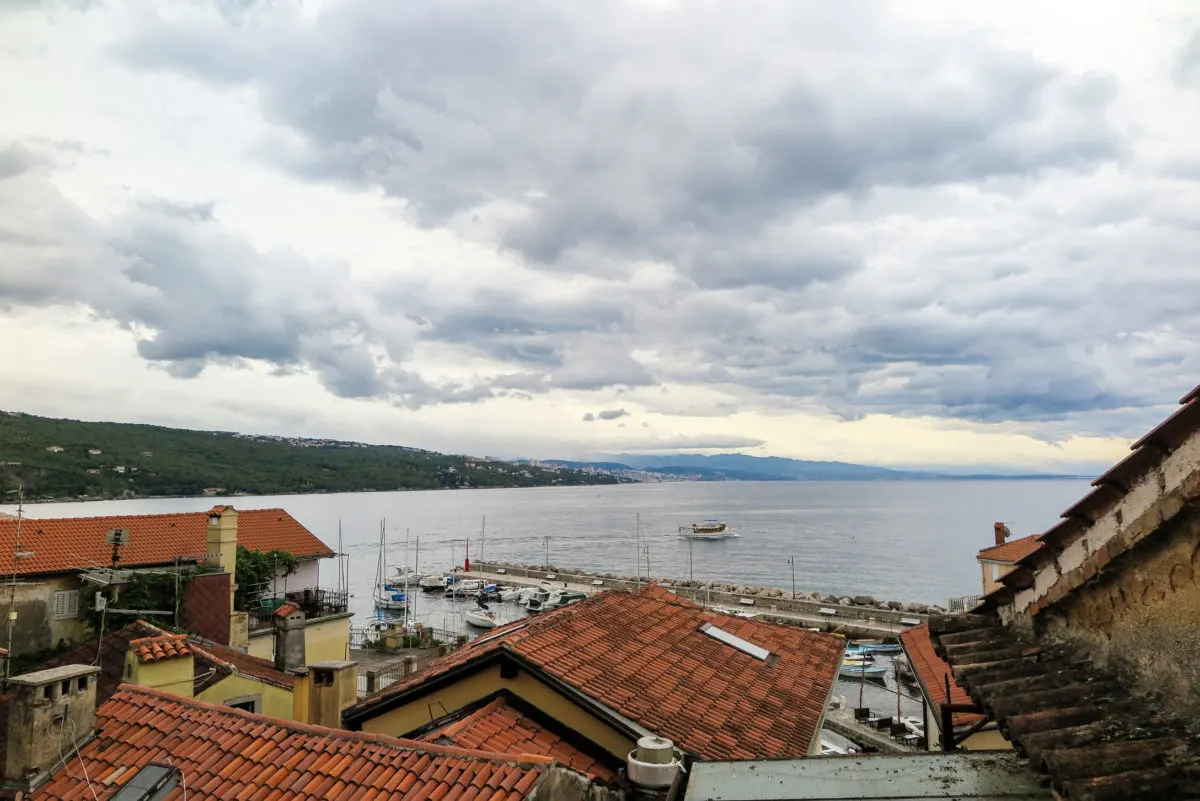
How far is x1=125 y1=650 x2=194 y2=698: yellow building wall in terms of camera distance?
430 inches

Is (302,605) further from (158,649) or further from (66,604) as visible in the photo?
(158,649)

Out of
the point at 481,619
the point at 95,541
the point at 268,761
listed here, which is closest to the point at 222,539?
the point at 95,541

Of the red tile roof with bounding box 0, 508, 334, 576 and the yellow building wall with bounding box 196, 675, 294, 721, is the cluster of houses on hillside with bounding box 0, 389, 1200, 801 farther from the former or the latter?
the red tile roof with bounding box 0, 508, 334, 576

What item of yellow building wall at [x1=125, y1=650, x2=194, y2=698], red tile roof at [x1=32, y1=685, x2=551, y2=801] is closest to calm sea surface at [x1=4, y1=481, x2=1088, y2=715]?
yellow building wall at [x1=125, y1=650, x2=194, y2=698]

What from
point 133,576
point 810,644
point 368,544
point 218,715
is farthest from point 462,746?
point 368,544

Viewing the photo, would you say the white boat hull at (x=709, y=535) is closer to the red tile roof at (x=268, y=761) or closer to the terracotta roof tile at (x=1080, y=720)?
the red tile roof at (x=268, y=761)

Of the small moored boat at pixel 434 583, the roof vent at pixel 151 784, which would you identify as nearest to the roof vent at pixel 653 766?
the roof vent at pixel 151 784

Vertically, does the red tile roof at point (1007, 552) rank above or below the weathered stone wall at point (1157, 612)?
below

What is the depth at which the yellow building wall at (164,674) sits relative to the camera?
10.9 meters

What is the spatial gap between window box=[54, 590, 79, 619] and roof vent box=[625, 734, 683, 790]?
73.1 ft

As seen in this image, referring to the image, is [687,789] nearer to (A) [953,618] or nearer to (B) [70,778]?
(A) [953,618]

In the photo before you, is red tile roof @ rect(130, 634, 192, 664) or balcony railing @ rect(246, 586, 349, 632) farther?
balcony railing @ rect(246, 586, 349, 632)

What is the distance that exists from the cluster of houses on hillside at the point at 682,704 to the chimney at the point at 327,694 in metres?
0.03

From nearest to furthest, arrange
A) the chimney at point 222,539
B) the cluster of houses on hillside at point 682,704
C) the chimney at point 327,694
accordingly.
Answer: the cluster of houses on hillside at point 682,704 → the chimney at point 327,694 → the chimney at point 222,539
